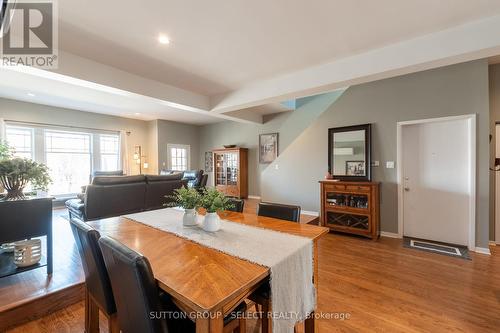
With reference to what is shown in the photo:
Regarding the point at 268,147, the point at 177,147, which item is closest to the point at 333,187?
the point at 268,147

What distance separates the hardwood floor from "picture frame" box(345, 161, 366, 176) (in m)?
1.34

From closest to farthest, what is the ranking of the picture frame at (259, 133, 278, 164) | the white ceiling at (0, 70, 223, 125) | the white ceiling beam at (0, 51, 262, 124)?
the white ceiling beam at (0, 51, 262, 124) → the white ceiling at (0, 70, 223, 125) → the picture frame at (259, 133, 278, 164)

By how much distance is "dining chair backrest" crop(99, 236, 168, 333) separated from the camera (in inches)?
35.6

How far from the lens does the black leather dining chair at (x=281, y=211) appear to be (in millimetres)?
2025

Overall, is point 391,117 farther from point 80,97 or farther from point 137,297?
point 80,97

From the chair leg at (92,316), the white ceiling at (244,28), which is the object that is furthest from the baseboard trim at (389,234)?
the chair leg at (92,316)

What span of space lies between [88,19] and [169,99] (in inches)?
70.3

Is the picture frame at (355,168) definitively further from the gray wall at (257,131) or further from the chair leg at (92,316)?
the chair leg at (92,316)

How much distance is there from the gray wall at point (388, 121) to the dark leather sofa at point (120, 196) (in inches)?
104

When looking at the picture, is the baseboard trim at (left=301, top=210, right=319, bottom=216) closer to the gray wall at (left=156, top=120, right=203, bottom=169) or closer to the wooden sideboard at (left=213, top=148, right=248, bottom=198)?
the wooden sideboard at (left=213, top=148, right=248, bottom=198)

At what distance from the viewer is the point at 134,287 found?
954 millimetres

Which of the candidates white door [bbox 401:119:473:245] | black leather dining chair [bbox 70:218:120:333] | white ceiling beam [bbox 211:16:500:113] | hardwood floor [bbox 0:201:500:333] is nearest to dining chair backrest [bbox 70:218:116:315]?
black leather dining chair [bbox 70:218:120:333]

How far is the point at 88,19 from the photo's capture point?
2.06 meters

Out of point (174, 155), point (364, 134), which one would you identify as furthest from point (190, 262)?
point (174, 155)
